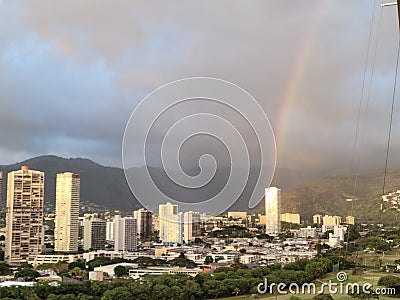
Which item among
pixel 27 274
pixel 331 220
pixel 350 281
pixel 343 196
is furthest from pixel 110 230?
pixel 350 281

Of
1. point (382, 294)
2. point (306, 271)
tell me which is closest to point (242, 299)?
point (306, 271)

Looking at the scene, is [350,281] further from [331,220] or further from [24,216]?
[24,216]

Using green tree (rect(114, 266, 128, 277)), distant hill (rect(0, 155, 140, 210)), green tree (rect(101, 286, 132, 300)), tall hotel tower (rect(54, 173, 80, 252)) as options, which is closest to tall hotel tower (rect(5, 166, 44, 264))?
distant hill (rect(0, 155, 140, 210))

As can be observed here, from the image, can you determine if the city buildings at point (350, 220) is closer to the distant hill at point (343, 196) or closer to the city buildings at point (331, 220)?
the distant hill at point (343, 196)

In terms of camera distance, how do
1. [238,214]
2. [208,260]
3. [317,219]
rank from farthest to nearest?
[317,219] < [238,214] < [208,260]

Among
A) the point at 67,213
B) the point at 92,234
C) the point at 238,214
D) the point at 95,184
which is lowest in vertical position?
the point at 92,234

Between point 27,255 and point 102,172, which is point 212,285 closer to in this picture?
point 27,255

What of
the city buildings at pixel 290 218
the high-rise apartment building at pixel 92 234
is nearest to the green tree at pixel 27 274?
the high-rise apartment building at pixel 92 234
